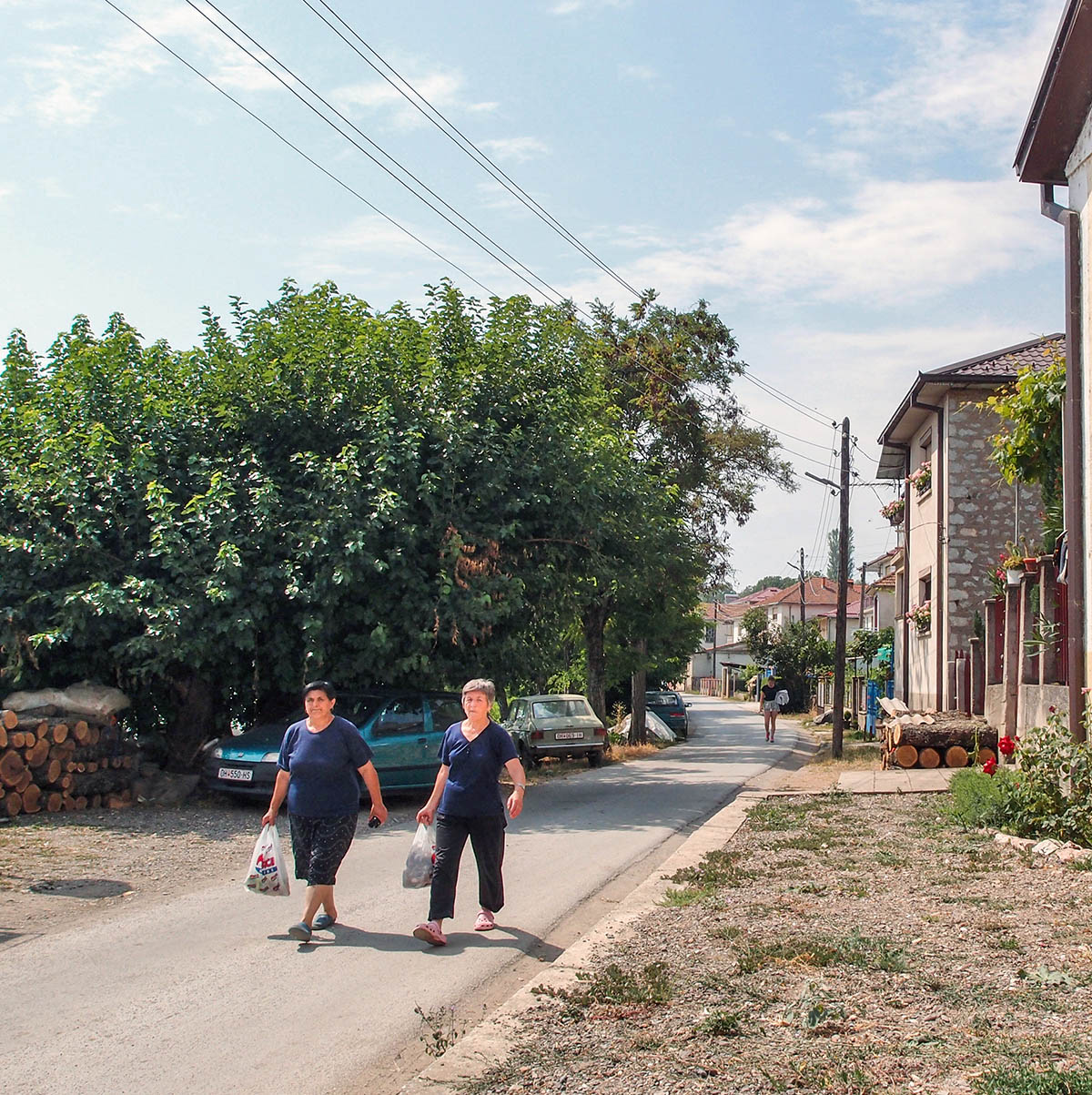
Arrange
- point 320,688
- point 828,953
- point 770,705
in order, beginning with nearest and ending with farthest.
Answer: point 828,953 → point 320,688 → point 770,705

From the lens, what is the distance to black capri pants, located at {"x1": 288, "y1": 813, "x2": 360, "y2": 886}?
7.20 meters

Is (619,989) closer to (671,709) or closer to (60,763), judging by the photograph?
(60,763)

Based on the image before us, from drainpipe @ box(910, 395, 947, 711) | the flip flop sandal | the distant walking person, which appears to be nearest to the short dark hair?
the flip flop sandal

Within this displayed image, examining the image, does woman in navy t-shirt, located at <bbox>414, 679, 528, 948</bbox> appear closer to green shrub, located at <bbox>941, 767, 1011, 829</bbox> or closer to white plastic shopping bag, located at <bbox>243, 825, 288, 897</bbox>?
white plastic shopping bag, located at <bbox>243, 825, 288, 897</bbox>

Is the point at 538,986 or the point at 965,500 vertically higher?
the point at 965,500

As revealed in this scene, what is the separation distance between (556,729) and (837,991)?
18.3 meters

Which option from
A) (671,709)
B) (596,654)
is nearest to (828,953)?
(596,654)

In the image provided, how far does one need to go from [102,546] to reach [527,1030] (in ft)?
36.2

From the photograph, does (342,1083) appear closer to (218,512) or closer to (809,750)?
(218,512)

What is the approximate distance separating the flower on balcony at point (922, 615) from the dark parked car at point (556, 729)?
23.2ft

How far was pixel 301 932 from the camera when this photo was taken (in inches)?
283

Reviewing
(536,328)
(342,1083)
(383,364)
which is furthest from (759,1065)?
(536,328)

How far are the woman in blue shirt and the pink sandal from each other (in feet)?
2.11

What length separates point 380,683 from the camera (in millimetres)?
15875
